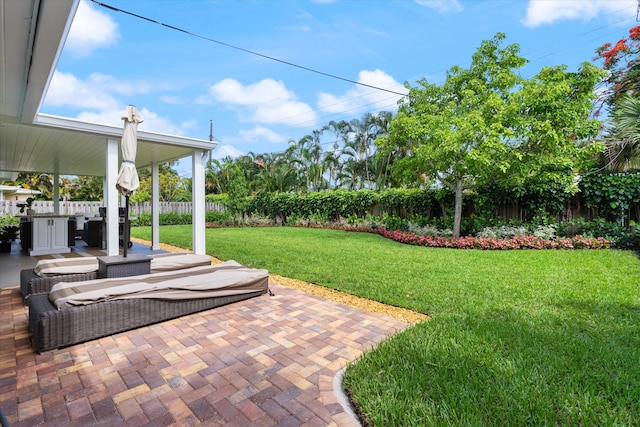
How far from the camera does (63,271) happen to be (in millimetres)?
4344

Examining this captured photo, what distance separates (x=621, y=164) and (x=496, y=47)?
4.96 metres

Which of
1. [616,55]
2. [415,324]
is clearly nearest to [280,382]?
[415,324]

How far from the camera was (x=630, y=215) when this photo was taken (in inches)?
350

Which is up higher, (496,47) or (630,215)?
(496,47)

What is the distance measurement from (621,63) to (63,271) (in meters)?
19.6

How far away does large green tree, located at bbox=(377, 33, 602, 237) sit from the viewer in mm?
8961

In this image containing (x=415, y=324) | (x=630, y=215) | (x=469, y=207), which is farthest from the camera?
(x=469, y=207)

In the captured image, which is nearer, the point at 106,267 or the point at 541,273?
the point at 106,267

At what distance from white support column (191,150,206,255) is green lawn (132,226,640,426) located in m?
2.47

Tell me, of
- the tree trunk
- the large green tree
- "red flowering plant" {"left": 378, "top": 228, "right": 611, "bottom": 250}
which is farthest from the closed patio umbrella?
the tree trunk

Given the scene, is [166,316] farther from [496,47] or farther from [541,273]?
[496,47]

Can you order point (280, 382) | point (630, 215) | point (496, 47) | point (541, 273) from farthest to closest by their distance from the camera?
point (496, 47) < point (630, 215) < point (541, 273) < point (280, 382)

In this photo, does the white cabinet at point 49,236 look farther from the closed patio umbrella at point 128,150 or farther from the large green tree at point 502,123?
the large green tree at point 502,123

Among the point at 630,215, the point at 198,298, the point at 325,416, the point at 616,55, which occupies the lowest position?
the point at 325,416
